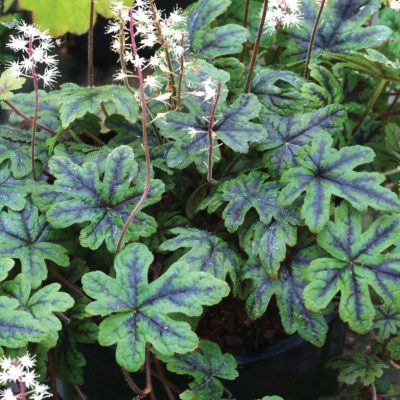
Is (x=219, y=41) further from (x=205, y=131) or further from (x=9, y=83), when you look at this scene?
(x=9, y=83)

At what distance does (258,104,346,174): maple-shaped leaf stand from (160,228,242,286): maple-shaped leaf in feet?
0.76

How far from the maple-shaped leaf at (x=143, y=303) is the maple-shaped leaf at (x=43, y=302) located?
6 centimetres

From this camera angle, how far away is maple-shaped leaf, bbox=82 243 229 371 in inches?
51.6

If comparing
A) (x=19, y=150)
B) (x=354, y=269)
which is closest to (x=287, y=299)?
(x=354, y=269)

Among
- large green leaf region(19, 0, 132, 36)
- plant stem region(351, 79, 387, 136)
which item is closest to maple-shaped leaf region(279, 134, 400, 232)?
plant stem region(351, 79, 387, 136)

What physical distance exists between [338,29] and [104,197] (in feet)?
2.70

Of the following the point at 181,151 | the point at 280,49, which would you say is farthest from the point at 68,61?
the point at 181,151

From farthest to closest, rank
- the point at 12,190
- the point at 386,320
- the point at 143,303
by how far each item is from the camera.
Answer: the point at 386,320 < the point at 12,190 < the point at 143,303

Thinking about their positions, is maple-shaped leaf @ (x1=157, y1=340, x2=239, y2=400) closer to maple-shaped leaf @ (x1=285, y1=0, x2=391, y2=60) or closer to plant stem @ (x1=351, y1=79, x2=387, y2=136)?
plant stem @ (x1=351, y1=79, x2=387, y2=136)

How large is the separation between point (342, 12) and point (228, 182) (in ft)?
2.15

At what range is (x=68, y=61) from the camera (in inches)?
159

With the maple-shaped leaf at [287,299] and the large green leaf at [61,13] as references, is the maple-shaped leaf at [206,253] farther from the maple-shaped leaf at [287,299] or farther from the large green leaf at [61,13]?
the large green leaf at [61,13]

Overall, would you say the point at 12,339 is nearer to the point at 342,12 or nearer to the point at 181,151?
the point at 181,151

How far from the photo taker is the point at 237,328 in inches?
73.2
